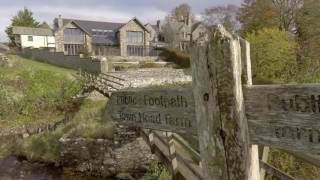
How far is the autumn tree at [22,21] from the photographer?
64062mm

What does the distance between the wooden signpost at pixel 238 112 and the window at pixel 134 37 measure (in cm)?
5970

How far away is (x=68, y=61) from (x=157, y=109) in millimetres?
43200

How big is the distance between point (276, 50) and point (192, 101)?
2806 cm

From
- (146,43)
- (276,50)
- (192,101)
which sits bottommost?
(192,101)

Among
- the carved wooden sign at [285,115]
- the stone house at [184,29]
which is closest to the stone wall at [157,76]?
the stone house at [184,29]

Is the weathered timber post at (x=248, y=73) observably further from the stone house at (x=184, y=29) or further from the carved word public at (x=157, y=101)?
the stone house at (x=184, y=29)

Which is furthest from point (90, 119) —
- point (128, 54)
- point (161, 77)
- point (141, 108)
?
point (128, 54)

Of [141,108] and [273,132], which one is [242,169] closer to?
[273,132]

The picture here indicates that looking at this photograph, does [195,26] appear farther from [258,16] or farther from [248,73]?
[248,73]

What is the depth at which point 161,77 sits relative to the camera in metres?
38.2

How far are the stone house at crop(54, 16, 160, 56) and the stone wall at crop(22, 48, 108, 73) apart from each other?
747 cm

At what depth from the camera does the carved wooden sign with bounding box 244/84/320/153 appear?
6.84 feet

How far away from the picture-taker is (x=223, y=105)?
234 centimetres

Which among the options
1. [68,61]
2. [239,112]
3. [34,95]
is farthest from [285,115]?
[68,61]
